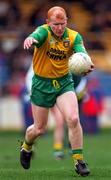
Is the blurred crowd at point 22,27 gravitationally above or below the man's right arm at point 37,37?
above

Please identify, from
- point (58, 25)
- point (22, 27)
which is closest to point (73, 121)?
point (58, 25)

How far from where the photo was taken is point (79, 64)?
39.5ft

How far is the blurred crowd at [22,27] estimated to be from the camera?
2639cm

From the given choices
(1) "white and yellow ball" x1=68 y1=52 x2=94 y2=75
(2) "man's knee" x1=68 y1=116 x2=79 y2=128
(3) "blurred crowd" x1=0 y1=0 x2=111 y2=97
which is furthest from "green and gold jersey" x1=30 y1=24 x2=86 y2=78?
(3) "blurred crowd" x1=0 y1=0 x2=111 y2=97

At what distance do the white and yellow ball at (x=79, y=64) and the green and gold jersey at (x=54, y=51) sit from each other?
0.78ft

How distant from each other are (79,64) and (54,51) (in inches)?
22.6

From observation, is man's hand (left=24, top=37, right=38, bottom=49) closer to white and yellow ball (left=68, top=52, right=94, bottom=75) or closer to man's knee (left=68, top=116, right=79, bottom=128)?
white and yellow ball (left=68, top=52, right=94, bottom=75)

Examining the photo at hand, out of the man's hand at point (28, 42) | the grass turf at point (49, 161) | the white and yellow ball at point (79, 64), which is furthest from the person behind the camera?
the grass turf at point (49, 161)

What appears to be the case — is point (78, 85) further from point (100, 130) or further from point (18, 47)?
point (18, 47)

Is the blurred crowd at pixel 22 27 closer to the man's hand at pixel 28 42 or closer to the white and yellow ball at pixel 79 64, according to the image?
the white and yellow ball at pixel 79 64

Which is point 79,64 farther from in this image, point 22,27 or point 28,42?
point 22,27

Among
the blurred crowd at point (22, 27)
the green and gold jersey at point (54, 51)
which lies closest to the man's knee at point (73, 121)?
the green and gold jersey at point (54, 51)

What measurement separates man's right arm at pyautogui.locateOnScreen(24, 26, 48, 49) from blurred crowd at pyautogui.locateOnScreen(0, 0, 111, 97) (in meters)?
13.0

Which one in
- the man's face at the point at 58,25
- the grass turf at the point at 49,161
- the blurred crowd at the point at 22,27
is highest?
the blurred crowd at the point at 22,27
